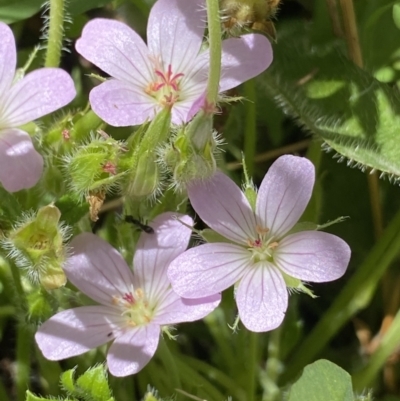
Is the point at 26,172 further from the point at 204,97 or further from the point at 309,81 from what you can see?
the point at 309,81

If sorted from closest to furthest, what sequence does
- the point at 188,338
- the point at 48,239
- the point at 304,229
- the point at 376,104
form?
the point at 48,239
the point at 304,229
the point at 376,104
the point at 188,338

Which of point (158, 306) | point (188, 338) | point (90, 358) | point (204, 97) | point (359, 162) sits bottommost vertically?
point (188, 338)

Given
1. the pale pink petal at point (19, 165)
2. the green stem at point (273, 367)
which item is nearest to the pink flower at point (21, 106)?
the pale pink petal at point (19, 165)

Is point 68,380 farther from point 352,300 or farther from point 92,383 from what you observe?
point 352,300

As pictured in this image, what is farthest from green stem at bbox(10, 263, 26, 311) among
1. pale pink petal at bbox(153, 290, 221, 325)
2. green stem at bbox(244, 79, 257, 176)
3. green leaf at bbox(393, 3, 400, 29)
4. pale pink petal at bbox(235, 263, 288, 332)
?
green leaf at bbox(393, 3, 400, 29)

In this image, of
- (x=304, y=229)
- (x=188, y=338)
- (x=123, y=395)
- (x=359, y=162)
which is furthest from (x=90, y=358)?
(x=359, y=162)

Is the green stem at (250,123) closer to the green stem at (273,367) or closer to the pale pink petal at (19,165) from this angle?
the green stem at (273,367)
